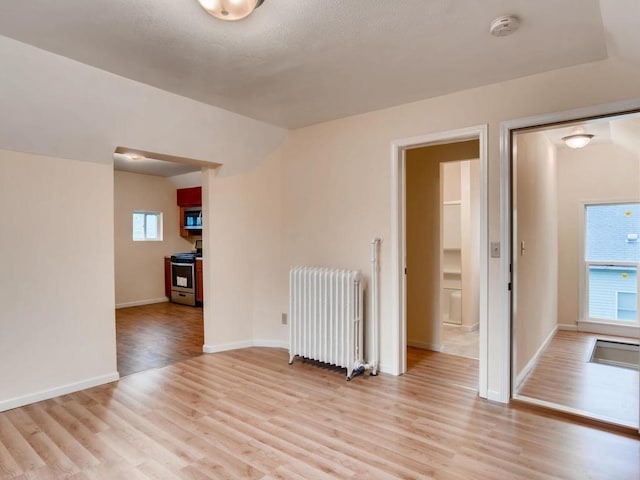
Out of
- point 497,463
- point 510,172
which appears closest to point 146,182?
point 510,172

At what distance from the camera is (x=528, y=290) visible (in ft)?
11.1

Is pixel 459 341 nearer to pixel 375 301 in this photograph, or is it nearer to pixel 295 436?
pixel 375 301

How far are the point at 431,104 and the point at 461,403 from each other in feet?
7.85

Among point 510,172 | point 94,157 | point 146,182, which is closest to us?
point 510,172

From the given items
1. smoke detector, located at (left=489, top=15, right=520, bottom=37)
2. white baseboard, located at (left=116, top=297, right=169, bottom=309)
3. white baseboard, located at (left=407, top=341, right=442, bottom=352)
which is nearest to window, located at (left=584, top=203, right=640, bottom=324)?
white baseboard, located at (left=407, top=341, right=442, bottom=352)

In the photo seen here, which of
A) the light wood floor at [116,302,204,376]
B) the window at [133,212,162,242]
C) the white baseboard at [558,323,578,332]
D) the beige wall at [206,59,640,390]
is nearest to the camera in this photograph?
the beige wall at [206,59,640,390]

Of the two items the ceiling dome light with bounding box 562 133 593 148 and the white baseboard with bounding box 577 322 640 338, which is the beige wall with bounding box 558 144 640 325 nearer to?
the white baseboard with bounding box 577 322 640 338

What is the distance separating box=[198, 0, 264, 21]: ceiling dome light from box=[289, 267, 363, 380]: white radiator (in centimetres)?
217

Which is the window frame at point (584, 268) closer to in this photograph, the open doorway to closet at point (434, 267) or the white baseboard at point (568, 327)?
the white baseboard at point (568, 327)

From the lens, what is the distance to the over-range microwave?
7023 mm

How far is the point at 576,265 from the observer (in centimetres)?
516

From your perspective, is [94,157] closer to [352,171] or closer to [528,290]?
[352,171]

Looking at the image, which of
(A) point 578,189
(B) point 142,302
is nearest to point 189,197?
(B) point 142,302

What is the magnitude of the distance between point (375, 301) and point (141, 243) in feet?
16.7
